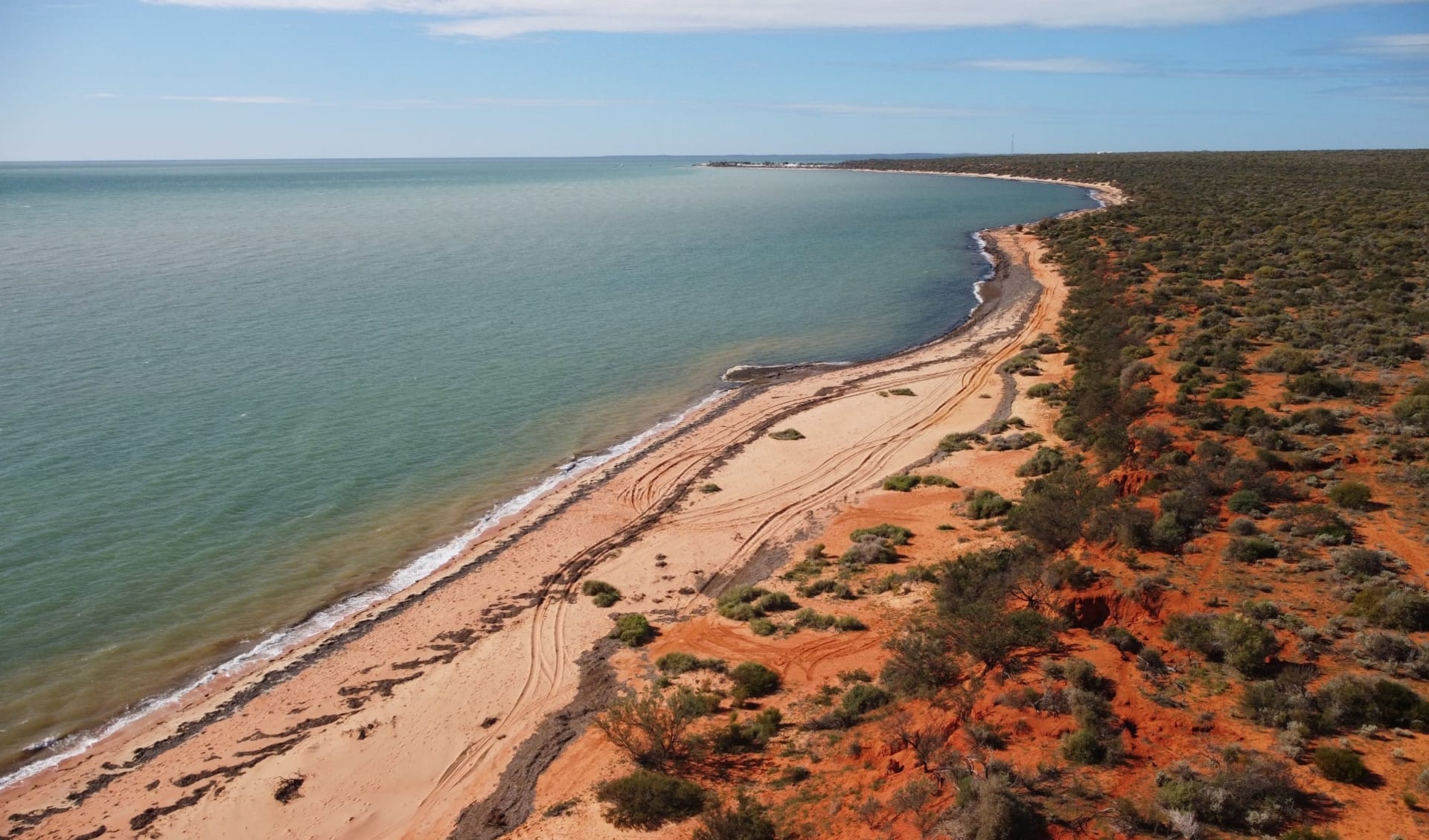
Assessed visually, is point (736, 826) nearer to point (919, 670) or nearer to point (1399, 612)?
point (919, 670)

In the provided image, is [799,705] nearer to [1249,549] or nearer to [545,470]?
[1249,549]

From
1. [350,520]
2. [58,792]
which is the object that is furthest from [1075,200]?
[58,792]

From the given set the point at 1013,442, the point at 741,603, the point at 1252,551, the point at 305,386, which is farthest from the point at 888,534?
the point at 305,386

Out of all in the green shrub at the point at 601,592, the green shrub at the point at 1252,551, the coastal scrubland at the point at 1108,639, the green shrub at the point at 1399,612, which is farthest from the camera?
the green shrub at the point at 601,592

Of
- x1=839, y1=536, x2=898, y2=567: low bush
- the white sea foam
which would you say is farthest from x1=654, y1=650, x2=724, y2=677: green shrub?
the white sea foam

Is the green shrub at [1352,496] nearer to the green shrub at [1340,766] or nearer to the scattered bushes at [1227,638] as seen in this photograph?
the scattered bushes at [1227,638]

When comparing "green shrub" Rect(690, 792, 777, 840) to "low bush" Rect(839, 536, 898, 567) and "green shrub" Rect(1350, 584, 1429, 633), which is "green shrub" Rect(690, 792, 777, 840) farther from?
"green shrub" Rect(1350, 584, 1429, 633)

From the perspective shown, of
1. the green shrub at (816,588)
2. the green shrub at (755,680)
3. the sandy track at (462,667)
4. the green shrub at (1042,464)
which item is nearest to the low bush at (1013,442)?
the green shrub at (1042,464)
